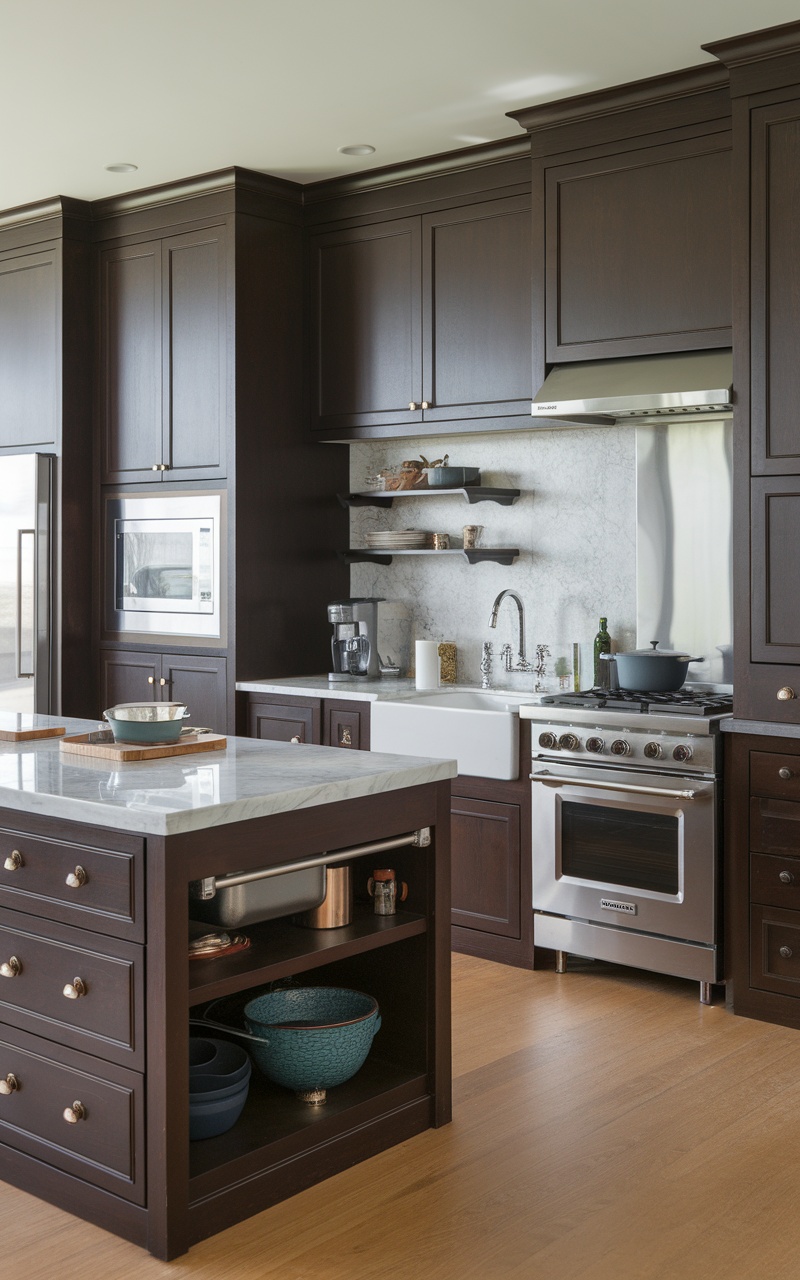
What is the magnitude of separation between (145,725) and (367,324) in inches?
97.5

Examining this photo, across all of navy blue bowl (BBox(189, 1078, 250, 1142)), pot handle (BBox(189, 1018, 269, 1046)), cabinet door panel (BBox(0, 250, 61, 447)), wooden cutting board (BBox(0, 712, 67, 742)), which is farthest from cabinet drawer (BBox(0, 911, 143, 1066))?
cabinet door panel (BBox(0, 250, 61, 447))

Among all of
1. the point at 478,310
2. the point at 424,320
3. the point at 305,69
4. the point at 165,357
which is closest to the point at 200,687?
the point at 165,357

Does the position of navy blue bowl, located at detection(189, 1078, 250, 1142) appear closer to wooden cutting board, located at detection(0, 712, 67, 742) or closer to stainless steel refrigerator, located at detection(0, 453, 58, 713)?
wooden cutting board, located at detection(0, 712, 67, 742)

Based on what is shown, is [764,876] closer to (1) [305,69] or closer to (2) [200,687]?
(2) [200,687]

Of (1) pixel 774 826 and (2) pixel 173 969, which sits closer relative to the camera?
(2) pixel 173 969

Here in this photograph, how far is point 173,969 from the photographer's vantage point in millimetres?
2354

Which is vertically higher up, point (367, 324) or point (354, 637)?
point (367, 324)

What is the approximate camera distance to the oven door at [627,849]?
12.4 ft

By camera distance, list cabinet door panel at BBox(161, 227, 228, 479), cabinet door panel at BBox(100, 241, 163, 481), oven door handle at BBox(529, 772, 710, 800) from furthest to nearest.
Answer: cabinet door panel at BBox(100, 241, 163, 481) < cabinet door panel at BBox(161, 227, 228, 479) < oven door handle at BBox(529, 772, 710, 800)

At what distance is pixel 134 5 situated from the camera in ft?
11.2

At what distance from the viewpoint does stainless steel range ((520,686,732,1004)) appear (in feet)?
12.4

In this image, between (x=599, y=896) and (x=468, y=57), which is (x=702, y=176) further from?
(x=599, y=896)

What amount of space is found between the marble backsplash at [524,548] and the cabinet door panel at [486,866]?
29.7 inches

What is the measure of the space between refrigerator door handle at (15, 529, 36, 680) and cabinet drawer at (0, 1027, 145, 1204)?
115 inches
